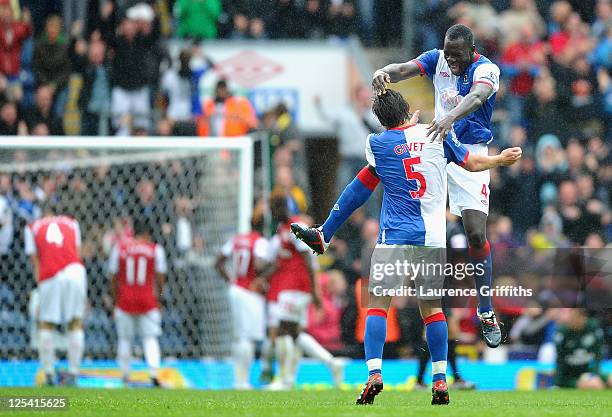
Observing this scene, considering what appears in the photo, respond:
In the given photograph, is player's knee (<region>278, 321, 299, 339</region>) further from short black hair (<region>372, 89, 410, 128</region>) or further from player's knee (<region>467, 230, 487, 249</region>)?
short black hair (<region>372, 89, 410, 128</region>)

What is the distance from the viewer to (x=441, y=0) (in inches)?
861

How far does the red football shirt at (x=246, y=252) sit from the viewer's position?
16.4 metres

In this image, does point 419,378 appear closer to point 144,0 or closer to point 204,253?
point 204,253

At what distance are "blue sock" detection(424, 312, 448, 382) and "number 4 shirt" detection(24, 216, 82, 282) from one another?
7706mm

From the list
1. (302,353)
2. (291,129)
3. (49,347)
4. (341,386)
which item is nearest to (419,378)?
(341,386)

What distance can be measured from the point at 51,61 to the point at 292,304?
700 centimetres

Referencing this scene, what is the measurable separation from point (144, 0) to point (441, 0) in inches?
200

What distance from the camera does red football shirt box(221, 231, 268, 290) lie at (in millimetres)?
16359

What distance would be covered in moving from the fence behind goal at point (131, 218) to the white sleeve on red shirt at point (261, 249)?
1.34m

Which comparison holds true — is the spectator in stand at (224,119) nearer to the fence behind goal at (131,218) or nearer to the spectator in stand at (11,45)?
the fence behind goal at (131,218)

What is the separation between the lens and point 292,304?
1582cm

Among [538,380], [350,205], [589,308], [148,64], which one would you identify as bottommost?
[538,380]

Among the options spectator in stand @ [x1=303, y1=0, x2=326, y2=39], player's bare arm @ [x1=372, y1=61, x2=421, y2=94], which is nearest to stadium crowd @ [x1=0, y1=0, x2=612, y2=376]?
spectator in stand @ [x1=303, y1=0, x2=326, y2=39]

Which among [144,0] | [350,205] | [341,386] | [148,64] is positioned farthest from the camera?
[144,0]
